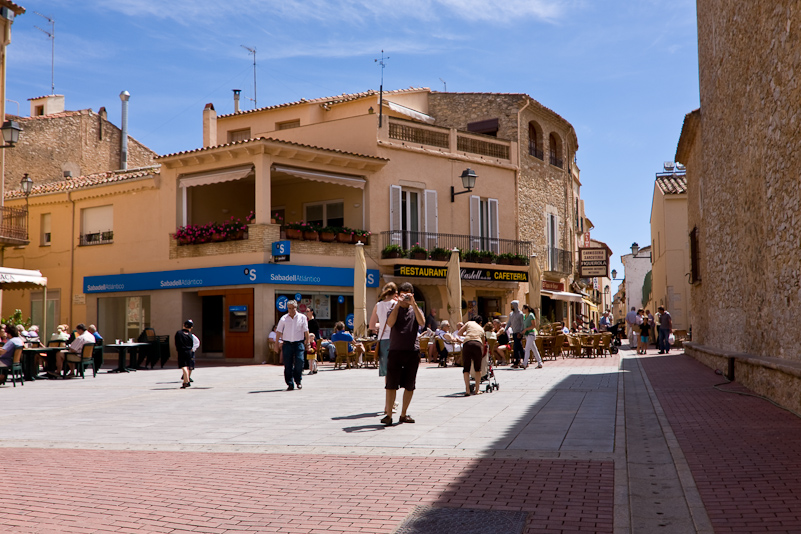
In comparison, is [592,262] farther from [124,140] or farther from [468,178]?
[124,140]

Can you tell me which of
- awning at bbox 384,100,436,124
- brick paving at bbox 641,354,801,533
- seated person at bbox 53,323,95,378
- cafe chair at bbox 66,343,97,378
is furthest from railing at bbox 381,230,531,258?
brick paving at bbox 641,354,801,533

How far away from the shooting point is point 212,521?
15.4 feet

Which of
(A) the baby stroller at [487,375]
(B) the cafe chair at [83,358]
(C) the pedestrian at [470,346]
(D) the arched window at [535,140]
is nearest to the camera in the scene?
(C) the pedestrian at [470,346]

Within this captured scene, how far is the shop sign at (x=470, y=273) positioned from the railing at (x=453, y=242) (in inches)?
34.4

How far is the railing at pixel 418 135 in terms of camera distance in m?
28.2

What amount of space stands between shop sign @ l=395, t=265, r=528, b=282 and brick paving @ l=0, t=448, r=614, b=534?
66.9ft

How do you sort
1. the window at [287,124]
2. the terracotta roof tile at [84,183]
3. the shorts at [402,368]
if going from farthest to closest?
the window at [287,124], the terracotta roof tile at [84,183], the shorts at [402,368]

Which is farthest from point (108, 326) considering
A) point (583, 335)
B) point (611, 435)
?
point (611, 435)

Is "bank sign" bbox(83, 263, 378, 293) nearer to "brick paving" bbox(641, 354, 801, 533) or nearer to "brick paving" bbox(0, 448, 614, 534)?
"brick paving" bbox(641, 354, 801, 533)

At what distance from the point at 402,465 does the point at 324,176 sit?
798 inches

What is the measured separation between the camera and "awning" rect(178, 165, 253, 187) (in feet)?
81.8

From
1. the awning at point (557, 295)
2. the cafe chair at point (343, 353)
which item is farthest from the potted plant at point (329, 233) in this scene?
the awning at point (557, 295)

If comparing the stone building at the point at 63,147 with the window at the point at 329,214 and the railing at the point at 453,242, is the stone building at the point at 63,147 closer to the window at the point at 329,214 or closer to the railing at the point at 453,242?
the window at the point at 329,214

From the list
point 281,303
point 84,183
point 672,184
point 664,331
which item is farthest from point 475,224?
point 84,183
